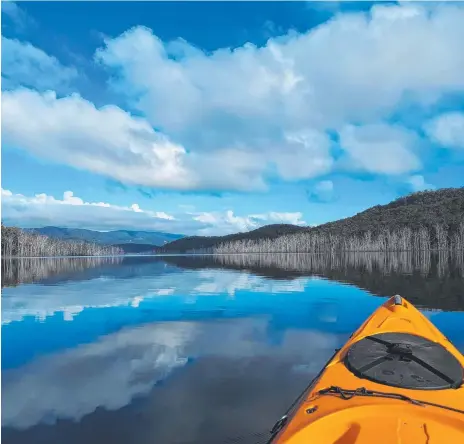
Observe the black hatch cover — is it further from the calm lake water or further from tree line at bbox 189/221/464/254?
tree line at bbox 189/221/464/254

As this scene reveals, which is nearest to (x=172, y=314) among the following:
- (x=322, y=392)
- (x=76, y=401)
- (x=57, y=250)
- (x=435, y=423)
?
(x=76, y=401)

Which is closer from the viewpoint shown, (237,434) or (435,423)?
(435,423)

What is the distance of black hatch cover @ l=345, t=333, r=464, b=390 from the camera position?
18.6 feet

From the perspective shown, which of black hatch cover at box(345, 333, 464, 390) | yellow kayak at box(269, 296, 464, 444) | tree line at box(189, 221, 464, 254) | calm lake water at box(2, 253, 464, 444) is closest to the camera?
yellow kayak at box(269, 296, 464, 444)

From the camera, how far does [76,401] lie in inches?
322

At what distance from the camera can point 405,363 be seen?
634 centimetres

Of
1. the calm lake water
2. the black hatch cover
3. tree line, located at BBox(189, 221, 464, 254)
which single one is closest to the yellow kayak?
the black hatch cover

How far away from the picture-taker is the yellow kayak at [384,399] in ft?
14.4

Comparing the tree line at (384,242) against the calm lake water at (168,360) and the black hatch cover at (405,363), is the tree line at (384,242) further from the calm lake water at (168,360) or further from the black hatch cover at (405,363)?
the black hatch cover at (405,363)

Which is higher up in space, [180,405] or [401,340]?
[401,340]

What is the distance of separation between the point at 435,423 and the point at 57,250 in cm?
19942

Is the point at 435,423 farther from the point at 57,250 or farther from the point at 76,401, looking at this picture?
the point at 57,250

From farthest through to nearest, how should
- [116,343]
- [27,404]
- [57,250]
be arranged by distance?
[57,250]
[116,343]
[27,404]

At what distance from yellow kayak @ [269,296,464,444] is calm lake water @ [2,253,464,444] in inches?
74.1
